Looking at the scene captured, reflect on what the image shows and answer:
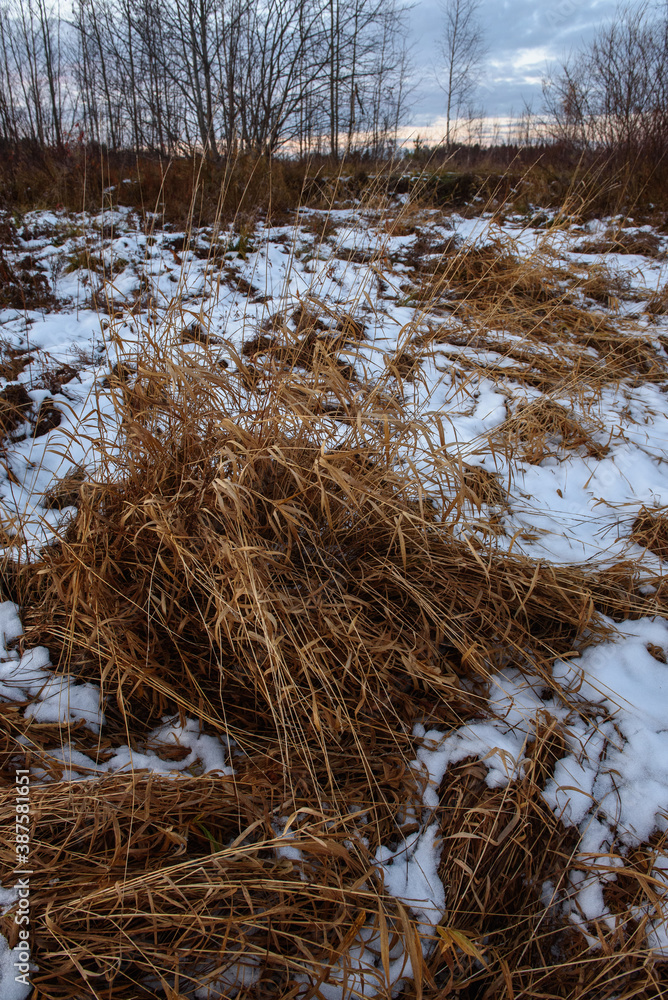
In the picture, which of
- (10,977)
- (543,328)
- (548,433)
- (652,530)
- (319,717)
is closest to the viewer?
(10,977)

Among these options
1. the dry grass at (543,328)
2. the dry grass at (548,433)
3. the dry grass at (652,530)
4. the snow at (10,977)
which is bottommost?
the snow at (10,977)

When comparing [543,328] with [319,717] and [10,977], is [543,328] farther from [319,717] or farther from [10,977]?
[10,977]

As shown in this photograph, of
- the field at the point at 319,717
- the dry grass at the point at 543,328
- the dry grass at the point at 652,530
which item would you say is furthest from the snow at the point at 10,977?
the dry grass at the point at 543,328

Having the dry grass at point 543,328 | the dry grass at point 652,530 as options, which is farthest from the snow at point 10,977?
the dry grass at point 543,328

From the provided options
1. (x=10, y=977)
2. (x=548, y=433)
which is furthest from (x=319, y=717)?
(x=548, y=433)

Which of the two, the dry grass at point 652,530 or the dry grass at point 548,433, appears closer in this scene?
the dry grass at point 652,530

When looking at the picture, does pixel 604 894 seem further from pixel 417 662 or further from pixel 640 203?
pixel 640 203

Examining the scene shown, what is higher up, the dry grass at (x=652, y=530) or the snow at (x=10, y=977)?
the dry grass at (x=652, y=530)

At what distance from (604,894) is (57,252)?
464 cm

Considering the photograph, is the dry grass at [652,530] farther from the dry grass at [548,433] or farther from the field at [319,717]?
the dry grass at [548,433]

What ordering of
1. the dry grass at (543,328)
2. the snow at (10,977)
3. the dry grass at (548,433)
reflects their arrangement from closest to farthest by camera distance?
the snow at (10,977)
the dry grass at (548,433)
the dry grass at (543,328)

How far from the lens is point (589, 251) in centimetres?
417

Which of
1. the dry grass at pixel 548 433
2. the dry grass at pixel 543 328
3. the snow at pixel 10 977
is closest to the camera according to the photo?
the snow at pixel 10 977

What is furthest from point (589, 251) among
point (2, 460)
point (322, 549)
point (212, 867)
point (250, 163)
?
point (212, 867)
